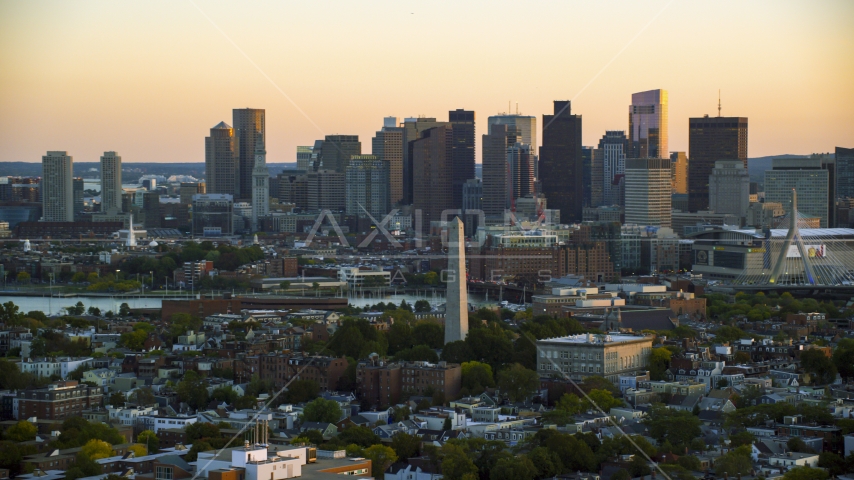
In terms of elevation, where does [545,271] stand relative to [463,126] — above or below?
below

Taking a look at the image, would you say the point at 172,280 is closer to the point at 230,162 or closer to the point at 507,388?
the point at 507,388

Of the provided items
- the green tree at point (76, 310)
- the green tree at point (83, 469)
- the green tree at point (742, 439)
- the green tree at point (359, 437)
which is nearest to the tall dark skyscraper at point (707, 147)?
the green tree at point (76, 310)

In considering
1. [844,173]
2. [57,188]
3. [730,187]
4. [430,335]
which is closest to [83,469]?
[430,335]

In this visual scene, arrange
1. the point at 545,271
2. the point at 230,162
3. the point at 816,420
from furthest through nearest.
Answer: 1. the point at 230,162
2. the point at 545,271
3. the point at 816,420

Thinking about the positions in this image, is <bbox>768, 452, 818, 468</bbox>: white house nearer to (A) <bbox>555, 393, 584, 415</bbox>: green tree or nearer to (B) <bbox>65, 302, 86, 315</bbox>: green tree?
(A) <bbox>555, 393, 584, 415</bbox>: green tree

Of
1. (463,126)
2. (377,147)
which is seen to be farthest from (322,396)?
(377,147)

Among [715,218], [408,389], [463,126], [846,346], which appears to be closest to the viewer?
[408,389]

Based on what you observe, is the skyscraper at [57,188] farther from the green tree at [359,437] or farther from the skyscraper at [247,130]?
the green tree at [359,437]

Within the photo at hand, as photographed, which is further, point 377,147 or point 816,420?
point 377,147
